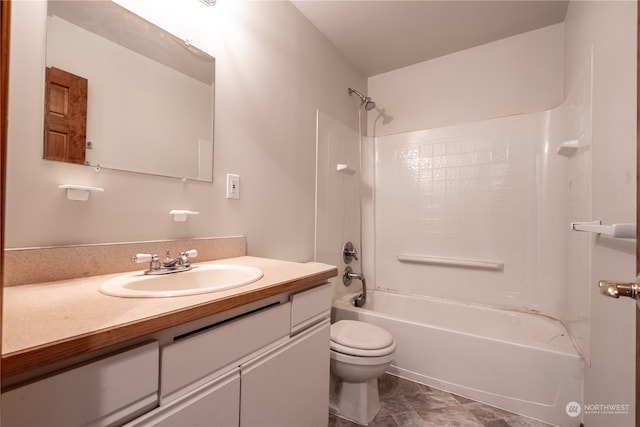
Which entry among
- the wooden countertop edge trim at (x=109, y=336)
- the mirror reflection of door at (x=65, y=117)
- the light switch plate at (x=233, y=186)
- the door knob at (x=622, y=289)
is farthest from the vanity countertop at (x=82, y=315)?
the door knob at (x=622, y=289)

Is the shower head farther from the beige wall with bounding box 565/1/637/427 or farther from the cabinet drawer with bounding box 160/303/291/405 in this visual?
the cabinet drawer with bounding box 160/303/291/405

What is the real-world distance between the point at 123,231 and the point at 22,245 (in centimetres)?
26

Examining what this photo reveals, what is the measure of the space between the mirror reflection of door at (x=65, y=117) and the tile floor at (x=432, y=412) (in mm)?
1670

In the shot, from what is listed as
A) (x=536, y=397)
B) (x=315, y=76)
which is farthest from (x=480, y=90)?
(x=536, y=397)

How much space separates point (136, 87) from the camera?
1.06m

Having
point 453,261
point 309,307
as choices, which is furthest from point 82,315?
point 453,261

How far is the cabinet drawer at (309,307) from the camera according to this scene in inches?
37.9

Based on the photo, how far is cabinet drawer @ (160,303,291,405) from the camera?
610 millimetres

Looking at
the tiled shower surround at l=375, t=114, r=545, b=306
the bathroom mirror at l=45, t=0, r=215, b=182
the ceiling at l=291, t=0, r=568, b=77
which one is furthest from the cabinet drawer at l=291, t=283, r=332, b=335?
the ceiling at l=291, t=0, r=568, b=77

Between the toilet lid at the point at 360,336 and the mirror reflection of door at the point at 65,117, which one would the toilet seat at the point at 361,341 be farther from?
the mirror reflection of door at the point at 65,117

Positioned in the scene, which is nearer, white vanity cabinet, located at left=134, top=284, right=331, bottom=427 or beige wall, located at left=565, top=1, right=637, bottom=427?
white vanity cabinet, located at left=134, top=284, right=331, bottom=427

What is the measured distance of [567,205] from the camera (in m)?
1.90

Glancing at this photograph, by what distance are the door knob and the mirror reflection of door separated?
4.71ft

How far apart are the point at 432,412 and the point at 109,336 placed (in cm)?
169
